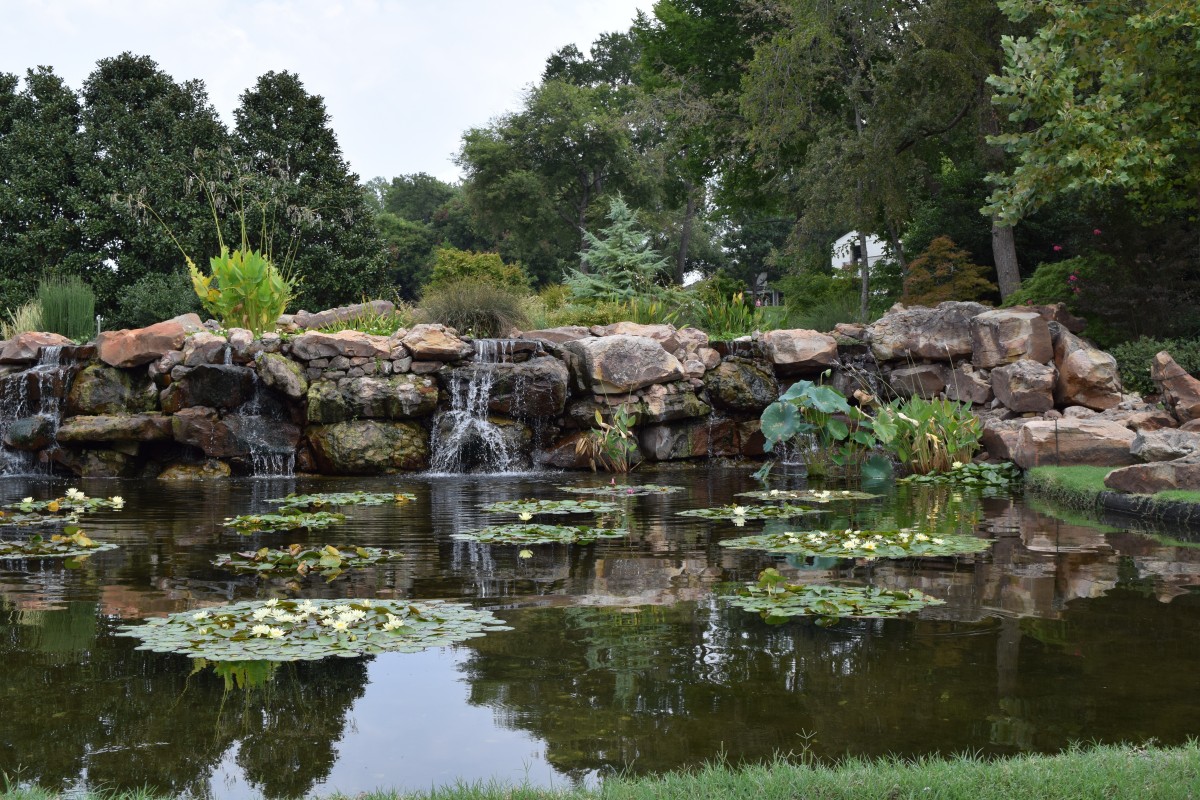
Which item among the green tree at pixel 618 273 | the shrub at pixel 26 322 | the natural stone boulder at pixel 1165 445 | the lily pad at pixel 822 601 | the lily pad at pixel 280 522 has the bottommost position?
the lily pad at pixel 822 601

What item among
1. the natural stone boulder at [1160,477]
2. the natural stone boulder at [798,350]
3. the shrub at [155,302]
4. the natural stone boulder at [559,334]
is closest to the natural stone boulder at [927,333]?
the natural stone boulder at [798,350]

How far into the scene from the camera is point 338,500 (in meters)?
9.54

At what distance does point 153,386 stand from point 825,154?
12443mm

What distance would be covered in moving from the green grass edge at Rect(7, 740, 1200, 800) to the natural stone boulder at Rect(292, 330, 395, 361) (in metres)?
11.1

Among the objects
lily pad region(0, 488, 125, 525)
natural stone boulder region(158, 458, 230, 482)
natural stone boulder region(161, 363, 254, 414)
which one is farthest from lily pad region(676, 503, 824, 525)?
natural stone boulder region(161, 363, 254, 414)

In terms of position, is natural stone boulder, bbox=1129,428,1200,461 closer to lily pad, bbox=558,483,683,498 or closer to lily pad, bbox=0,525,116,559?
lily pad, bbox=558,483,683,498

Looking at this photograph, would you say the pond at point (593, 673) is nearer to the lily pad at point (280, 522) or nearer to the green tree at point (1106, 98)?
the lily pad at point (280, 522)

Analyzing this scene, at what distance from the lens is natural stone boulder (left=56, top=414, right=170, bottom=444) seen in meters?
13.1

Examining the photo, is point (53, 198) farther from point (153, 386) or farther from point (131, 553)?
point (131, 553)

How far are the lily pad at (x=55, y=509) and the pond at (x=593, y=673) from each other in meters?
1.93

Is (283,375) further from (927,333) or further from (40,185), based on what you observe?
(40,185)

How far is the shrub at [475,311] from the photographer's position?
619 inches

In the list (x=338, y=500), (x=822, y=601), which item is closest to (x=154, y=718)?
(x=822, y=601)

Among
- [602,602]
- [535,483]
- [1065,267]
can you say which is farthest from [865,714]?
[1065,267]
